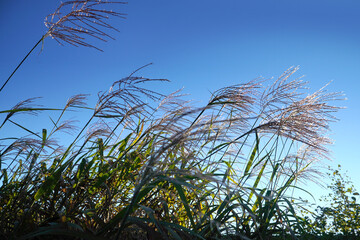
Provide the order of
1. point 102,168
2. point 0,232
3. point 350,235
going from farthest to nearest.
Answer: point 350,235, point 102,168, point 0,232

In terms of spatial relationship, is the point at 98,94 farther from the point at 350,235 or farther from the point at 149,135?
the point at 350,235

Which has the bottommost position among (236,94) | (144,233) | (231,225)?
(144,233)

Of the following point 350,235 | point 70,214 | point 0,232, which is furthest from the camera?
point 350,235

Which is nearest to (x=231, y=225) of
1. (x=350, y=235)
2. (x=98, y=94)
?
(x=98, y=94)

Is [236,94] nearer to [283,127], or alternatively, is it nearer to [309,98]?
[283,127]

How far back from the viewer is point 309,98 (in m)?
2.45

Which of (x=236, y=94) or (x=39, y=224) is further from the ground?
(x=236, y=94)

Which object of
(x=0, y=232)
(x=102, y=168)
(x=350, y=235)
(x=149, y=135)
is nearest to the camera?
(x=0, y=232)

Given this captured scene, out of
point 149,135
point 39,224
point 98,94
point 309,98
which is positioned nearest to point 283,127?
point 309,98

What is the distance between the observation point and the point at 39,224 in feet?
6.05

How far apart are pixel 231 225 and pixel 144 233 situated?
0.58 m

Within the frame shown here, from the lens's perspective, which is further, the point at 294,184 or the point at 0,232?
the point at 294,184

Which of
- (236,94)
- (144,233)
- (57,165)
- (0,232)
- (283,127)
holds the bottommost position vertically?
(0,232)

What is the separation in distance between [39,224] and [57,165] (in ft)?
2.17
